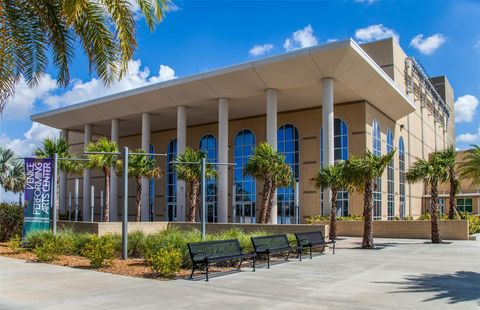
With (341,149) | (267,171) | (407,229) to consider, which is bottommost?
(407,229)

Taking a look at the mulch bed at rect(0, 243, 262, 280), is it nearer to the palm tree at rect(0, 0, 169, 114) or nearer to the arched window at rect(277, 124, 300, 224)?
the palm tree at rect(0, 0, 169, 114)

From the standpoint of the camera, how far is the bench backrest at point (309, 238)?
17281 mm

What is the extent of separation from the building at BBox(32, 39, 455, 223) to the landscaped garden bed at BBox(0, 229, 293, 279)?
15789 millimetres

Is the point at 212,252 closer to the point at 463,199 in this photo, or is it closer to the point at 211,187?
the point at 211,187

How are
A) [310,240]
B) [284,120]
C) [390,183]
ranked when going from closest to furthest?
[310,240], [284,120], [390,183]

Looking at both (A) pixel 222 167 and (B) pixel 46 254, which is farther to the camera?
(A) pixel 222 167

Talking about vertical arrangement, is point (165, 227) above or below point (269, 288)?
below

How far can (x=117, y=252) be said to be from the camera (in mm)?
17141

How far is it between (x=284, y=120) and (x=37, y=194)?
79.8ft

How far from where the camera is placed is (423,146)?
55281 millimetres

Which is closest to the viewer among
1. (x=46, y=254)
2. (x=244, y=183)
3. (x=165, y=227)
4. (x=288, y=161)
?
(x=46, y=254)

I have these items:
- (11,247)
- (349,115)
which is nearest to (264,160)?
(349,115)

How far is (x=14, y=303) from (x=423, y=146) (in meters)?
52.9

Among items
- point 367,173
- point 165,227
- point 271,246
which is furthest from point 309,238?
point 165,227
